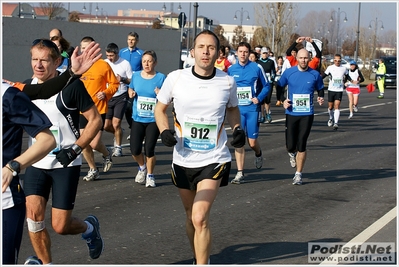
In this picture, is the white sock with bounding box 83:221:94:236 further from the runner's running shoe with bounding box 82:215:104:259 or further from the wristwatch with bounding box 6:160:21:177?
the wristwatch with bounding box 6:160:21:177

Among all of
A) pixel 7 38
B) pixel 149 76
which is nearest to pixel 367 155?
pixel 149 76

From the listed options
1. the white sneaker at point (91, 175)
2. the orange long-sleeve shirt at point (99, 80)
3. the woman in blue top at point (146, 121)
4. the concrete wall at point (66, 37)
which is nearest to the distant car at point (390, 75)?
the concrete wall at point (66, 37)

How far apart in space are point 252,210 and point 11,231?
4.81 metres

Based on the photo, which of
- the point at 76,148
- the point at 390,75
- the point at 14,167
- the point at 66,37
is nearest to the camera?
the point at 14,167

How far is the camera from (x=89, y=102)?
6012 millimetres

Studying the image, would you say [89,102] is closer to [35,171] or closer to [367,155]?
[35,171]

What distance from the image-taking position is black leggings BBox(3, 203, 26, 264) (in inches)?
177

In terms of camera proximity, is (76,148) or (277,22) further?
(277,22)

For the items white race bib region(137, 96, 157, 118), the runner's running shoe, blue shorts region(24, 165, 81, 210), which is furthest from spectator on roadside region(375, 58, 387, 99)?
blue shorts region(24, 165, 81, 210)

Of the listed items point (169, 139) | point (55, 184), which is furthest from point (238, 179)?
point (55, 184)

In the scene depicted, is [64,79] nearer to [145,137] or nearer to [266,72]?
[145,137]

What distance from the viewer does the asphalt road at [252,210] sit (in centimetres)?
693

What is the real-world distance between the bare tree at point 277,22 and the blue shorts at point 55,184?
44.4 meters

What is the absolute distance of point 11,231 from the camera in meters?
4.52
